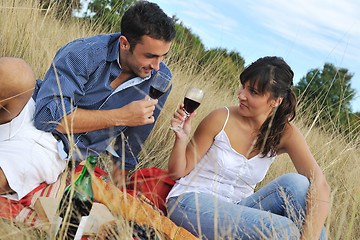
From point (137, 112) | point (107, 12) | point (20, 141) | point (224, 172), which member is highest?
point (107, 12)

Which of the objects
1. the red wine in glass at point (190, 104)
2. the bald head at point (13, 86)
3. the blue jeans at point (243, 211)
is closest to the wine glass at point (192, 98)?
the red wine in glass at point (190, 104)

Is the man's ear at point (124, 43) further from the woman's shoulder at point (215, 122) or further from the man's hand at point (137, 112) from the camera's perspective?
the woman's shoulder at point (215, 122)

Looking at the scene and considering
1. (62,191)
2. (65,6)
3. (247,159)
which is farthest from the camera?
(65,6)

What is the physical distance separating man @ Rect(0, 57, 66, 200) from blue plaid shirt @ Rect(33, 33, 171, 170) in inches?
3.4

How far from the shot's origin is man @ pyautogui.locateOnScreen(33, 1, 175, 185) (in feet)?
7.90

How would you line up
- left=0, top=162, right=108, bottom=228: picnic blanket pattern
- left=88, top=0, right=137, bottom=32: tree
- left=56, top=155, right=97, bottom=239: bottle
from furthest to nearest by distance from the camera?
left=88, top=0, right=137, bottom=32: tree → left=0, top=162, right=108, bottom=228: picnic blanket pattern → left=56, top=155, right=97, bottom=239: bottle

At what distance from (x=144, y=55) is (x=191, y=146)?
795mm

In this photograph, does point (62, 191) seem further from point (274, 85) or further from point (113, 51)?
point (274, 85)

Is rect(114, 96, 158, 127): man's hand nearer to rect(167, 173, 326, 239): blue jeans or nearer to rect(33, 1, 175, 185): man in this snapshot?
rect(33, 1, 175, 185): man

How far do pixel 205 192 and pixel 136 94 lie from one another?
3.19 ft

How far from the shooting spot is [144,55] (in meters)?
2.61

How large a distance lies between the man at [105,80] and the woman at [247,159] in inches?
20.1

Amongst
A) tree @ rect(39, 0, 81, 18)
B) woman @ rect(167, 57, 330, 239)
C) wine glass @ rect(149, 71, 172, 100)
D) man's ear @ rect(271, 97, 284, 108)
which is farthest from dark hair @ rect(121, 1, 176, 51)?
tree @ rect(39, 0, 81, 18)

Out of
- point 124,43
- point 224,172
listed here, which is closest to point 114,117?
point 124,43
